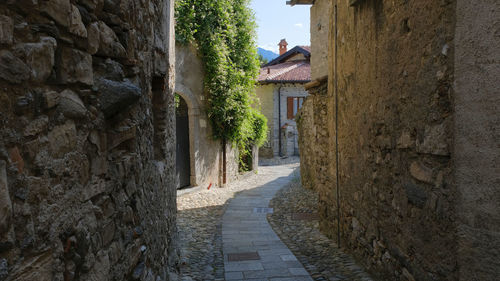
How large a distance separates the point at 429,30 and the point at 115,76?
6.49 ft

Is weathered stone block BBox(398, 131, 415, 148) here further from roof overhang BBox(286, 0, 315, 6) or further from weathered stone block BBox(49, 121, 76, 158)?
roof overhang BBox(286, 0, 315, 6)

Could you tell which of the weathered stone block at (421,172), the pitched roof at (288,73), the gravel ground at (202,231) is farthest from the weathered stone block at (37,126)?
the pitched roof at (288,73)

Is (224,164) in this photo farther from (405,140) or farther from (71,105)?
(71,105)

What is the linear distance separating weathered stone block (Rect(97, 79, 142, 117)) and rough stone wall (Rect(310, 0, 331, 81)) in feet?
27.5

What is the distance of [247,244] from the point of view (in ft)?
17.1

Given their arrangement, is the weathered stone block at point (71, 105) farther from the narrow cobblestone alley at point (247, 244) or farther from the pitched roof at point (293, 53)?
the pitched roof at point (293, 53)

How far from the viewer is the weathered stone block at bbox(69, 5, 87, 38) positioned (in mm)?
1433

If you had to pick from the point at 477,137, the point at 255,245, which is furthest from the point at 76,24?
the point at 255,245

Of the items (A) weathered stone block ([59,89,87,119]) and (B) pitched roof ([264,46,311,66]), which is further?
(B) pitched roof ([264,46,311,66])

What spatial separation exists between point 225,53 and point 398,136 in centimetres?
700

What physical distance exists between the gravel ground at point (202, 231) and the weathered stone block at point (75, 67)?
2773 millimetres

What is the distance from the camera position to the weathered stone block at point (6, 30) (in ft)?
3.49

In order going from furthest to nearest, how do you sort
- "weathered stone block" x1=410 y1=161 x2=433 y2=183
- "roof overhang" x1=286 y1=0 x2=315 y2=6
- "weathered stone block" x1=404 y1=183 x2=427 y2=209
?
1. "roof overhang" x1=286 y1=0 x2=315 y2=6
2. "weathered stone block" x1=404 y1=183 x2=427 y2=209
3. "weathered stone block" x1=410 y1=161 x2=433 y2=183

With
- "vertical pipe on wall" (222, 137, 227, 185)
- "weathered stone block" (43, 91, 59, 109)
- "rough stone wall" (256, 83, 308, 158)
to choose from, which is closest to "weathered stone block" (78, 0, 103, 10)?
"weathered stone block" (43, 91, 59, 109)
